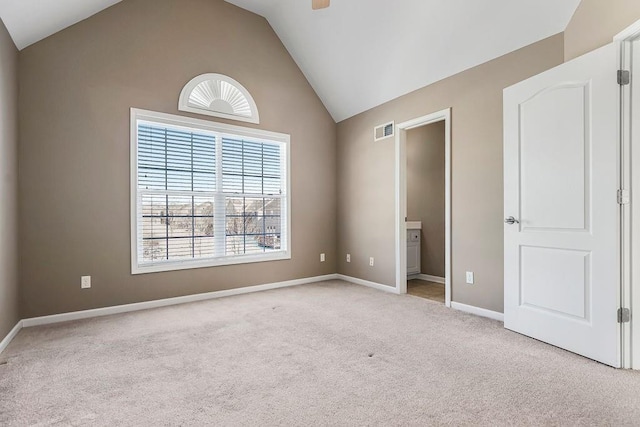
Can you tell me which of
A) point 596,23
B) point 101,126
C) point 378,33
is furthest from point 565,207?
point 101,126

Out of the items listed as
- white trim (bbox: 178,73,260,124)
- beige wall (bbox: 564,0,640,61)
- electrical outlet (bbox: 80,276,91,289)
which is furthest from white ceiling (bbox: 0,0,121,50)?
beige wall (bbox: 564,0,640,61)

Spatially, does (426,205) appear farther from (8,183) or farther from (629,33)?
(8,183)

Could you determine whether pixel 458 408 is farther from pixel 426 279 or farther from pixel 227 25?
pixel 227 25

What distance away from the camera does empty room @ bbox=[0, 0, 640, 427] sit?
2035 millimetres

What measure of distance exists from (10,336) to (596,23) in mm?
5347

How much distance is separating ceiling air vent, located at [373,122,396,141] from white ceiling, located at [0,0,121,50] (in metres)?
3.41

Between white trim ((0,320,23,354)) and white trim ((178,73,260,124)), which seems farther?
white trim ((178,73,260,124))

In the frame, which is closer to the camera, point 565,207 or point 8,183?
point 565,207

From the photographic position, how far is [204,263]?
4.12 metres

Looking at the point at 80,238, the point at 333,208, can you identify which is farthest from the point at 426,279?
the point at 80,238

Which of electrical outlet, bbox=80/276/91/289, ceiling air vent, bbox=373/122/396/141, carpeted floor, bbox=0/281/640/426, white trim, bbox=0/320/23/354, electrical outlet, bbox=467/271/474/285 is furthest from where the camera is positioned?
ceiling air vent, bbox=373/122/396/141

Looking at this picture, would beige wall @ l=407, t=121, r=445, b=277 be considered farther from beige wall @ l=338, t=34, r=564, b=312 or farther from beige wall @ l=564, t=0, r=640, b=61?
beige wall @ l=564, t=0, r=640, b=61

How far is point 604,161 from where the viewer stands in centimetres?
228

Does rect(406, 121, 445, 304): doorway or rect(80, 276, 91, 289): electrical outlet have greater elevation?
rect(406, 121, 445, 304): doorway
